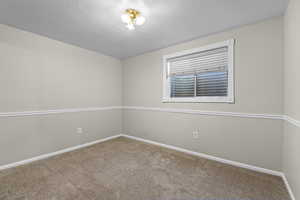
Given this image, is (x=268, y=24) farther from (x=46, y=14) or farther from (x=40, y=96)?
(x=40, y=96)

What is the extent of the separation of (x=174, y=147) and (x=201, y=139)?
63 cm

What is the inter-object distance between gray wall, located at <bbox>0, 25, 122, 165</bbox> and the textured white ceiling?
31cm

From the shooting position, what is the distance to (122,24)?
1987 mm

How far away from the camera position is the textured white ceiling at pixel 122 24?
5.03 feet

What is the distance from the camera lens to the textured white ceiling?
1.53 metres

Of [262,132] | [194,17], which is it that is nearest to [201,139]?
[262,132]

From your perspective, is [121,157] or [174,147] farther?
[174,147]

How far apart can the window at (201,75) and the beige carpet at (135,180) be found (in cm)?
115

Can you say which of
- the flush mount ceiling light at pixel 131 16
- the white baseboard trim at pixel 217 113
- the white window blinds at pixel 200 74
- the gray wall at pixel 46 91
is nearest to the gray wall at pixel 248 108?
the white baseboard trim at pixel 217 113

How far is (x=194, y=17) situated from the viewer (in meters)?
1.80

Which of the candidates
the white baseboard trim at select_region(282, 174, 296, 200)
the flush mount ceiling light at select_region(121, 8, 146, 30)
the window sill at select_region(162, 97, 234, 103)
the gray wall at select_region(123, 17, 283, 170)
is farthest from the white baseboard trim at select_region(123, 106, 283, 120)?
the flush mount ceiling light at select_region(121, 8, 146, 30)

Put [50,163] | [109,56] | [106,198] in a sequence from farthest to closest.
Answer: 1. [109,56]
2. [50,163]
3. [106,198]

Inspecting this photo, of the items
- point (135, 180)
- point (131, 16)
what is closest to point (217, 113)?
point (135, 180)

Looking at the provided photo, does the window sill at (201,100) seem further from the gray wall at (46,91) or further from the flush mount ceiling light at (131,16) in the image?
the gray wall at (46,91)
